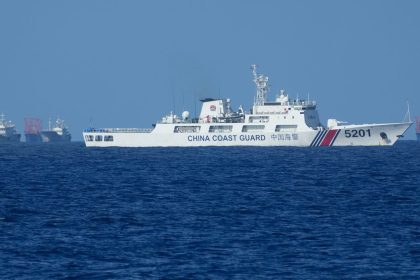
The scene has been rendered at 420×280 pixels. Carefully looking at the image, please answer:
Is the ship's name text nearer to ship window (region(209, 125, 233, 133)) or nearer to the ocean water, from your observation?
ship window (region(209, 125, 233, 133))

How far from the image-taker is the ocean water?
26891 millimetres

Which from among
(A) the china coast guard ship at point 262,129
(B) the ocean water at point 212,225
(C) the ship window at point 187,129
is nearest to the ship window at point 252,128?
(A) the china coast guard ship at point 262,129

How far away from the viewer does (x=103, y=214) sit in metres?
38.4

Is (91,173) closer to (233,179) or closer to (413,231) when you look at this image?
(233,179)

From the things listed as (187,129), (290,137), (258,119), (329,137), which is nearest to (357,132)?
(329,137)

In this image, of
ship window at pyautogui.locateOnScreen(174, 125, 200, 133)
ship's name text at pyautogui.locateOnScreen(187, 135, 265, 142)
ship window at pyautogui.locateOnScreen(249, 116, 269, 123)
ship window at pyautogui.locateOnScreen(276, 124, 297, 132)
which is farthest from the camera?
ship window at pyautogui.locateOnScreen(174, 125, 200, 133)

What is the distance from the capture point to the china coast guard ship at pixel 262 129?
10175cm

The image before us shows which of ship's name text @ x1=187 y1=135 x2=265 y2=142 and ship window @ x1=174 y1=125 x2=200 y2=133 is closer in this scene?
ship's name text @ x1=187 y1=135 x2=265 y2=142

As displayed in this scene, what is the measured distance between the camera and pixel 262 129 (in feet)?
341

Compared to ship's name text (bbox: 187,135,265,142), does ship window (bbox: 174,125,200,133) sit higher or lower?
higher

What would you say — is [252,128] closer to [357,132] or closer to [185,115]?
[185,115]

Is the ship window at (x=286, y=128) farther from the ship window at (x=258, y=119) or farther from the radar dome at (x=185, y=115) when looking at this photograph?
the radar dome at (x=185, y=115)

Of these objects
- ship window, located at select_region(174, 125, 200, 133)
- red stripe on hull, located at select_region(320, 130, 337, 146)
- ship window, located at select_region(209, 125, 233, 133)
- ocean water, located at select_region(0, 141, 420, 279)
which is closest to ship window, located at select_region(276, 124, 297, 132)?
red stripe on hull, located at select_region(320, 130, 337, 146)

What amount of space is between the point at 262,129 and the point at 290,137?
A: 333cm
